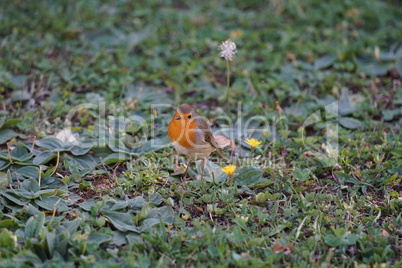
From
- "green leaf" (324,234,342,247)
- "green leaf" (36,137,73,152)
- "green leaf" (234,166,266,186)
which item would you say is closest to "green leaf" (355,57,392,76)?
"green leaf" (234,166,266,186)

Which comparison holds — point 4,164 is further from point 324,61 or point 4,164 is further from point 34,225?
point 324,61

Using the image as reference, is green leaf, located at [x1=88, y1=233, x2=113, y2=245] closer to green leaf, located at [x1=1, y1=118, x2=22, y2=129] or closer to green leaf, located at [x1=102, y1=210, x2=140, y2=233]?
green leaf, located at [x1=102, y1=210, x2=140, y2=233]

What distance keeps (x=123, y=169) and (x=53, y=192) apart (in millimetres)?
654

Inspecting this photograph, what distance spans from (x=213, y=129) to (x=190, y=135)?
0.91 meters

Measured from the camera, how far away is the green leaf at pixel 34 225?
2.87 meters

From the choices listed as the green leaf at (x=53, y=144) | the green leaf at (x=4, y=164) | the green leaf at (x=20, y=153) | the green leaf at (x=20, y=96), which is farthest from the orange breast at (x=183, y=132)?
the green leaf at (x=20, y=96)

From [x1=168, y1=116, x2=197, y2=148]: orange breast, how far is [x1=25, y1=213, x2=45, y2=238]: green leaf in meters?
1.14

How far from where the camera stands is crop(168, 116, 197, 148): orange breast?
11.8 ft

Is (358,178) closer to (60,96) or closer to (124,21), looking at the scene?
(60,96)

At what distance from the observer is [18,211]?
312cm

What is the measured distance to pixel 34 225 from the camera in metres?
2.90

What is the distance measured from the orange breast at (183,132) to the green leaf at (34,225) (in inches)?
45.1

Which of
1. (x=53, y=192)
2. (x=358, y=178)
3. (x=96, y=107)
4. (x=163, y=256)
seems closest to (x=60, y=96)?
(x=96, y=107)

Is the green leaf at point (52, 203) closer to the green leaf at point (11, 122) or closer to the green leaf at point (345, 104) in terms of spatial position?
the green leaf at point (11, 122)
